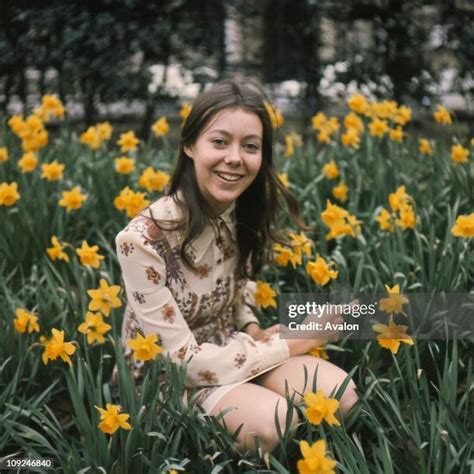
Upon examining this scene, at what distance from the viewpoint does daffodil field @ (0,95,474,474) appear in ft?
5.62

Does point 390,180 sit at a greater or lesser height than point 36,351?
greater

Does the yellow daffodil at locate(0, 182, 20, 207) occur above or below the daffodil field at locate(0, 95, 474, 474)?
above

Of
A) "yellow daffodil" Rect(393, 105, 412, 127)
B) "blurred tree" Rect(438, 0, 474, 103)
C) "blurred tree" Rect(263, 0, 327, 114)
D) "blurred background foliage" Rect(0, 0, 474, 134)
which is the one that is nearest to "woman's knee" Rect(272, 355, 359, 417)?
"yellow daffodil" Rect(393, 105, 412, 127)

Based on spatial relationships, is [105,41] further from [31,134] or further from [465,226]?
[465,226]

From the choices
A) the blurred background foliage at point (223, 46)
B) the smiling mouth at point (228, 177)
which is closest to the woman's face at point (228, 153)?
the smiling mouth at point (228, 177)

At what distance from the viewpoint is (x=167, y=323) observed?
6.31 ft

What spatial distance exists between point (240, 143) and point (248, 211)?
297 millimetres

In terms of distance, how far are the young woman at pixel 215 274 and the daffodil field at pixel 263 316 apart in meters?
0.07

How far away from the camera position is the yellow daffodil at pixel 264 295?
2297mm

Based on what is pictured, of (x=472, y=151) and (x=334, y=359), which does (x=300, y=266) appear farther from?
(x=472, y=151)

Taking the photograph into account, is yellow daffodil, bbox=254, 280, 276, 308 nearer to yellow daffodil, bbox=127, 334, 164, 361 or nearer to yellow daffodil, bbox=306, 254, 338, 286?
yellow daffodil, bbox=306, 254, 338, 286

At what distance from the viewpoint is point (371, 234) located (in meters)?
2.81

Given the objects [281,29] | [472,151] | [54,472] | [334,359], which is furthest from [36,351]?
[281,29]

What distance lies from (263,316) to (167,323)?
22.6 inches
